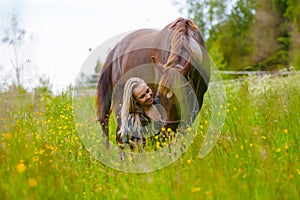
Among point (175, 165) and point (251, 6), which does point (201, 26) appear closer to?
point (251, 6)

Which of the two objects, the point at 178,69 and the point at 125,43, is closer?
the point at 178,69

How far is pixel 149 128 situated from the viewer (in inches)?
166

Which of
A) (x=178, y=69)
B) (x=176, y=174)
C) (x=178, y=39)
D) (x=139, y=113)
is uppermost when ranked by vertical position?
(x=178, y=39)

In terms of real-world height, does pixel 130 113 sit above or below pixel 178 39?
below

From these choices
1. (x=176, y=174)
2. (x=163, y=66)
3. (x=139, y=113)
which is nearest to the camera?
(x=176, y=174)

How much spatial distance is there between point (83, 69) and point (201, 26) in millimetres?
27205

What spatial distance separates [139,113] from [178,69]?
641 millimetres

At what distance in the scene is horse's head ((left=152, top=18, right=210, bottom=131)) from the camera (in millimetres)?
4062

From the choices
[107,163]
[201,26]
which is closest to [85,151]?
[107,163]

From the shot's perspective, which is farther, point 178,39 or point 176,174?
point 178,39

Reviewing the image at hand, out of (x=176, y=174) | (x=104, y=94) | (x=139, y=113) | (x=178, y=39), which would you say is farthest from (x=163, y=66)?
(x=104, y=94)

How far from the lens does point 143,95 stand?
425cm

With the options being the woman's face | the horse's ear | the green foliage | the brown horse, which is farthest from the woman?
the green foliage

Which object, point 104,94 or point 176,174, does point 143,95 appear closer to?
point 176,174
